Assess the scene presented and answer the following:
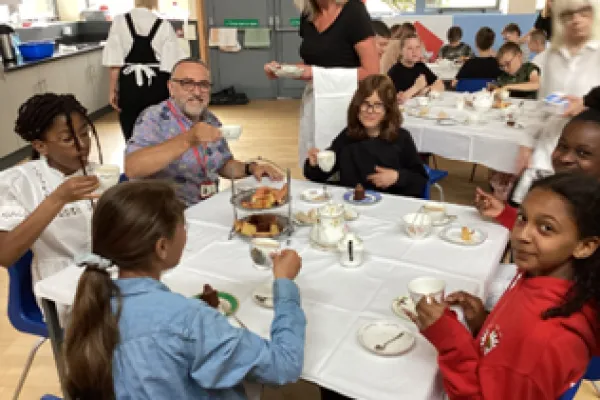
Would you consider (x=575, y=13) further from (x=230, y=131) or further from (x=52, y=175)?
(x=52, y=175)

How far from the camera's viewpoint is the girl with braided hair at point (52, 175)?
1805mm

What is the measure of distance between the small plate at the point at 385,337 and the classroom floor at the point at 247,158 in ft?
3.28

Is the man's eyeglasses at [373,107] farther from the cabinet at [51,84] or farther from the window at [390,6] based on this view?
the window at [390,6]

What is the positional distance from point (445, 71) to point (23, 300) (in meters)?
5.15

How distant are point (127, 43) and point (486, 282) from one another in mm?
3553

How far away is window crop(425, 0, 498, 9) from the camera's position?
322 inches

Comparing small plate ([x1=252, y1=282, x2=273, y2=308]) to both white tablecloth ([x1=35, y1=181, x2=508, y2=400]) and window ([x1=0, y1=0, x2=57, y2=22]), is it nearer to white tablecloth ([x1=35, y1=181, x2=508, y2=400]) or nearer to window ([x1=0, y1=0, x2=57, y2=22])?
white tablecloth ([x1=35, y1=181, x2=508, y2=400])

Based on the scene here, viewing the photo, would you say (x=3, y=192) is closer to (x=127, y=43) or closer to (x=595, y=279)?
(x=595, y=279)

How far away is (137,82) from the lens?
4203 mm

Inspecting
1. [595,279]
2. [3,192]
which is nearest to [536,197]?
[595,279]

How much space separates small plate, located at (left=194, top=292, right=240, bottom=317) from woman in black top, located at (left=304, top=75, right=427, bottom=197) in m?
1.14

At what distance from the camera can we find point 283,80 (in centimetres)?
845

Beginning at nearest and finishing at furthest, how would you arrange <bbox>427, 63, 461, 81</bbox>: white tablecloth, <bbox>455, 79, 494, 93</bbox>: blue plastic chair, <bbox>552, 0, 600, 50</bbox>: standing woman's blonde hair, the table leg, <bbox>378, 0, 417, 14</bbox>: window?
the table leg < <bbox>552, 0, 600, 50</bbox>: standing woman's blonde hair < <bbox>455, 79, 494, 93</bbox>: blue plastic chair < <bbox>427, 63, 461, 81</bbox>: white tablecloth < <bbox>378, 0, 417, 14</bbox>: window

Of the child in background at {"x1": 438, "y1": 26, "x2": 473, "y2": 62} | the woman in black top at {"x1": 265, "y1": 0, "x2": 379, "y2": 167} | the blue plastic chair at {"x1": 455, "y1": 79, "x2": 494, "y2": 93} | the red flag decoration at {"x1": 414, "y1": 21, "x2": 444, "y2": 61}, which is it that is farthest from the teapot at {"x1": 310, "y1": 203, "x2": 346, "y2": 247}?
the red flag decoration at {"x1": 414, "y1": 21, "x2": 444, "y2": 61}
